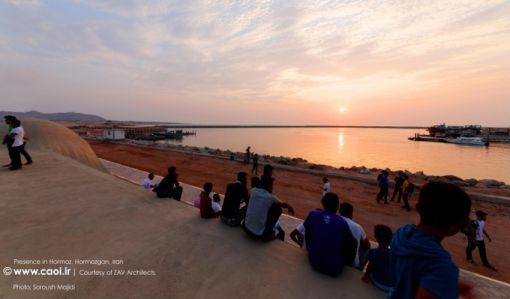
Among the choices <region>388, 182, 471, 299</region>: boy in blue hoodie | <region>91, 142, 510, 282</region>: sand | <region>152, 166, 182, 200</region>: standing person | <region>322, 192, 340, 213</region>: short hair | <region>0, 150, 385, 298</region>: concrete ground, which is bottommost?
<region>91, 142, 510, 282</region>: sand

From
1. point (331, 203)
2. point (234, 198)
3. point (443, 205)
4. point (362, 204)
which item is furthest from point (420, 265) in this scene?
point (362, 204)

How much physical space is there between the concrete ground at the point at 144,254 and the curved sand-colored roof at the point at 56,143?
23.6 ft

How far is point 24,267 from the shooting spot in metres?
3.56

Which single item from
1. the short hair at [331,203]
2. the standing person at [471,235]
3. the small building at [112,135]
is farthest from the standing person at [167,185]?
the small building at [112,135]

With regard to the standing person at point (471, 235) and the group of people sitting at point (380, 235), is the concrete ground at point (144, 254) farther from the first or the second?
the standing person at point (471, 235)

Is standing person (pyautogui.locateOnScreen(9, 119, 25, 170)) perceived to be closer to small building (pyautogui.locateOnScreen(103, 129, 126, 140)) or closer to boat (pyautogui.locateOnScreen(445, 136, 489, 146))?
small building (pyautogui.locateOnScreen(103, 129, 126, 140))

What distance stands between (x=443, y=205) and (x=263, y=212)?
297 cm

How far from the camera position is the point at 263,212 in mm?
4297

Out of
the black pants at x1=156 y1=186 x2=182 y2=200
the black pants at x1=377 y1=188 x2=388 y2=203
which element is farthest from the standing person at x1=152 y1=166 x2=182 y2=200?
the black pants at x1=377 y1=188 x2=388 y2=203

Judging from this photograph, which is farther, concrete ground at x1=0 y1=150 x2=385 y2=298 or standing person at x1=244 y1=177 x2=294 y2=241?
standing person at x1=244 y1=177 x2=294 y2=241

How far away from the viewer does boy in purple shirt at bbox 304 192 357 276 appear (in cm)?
330

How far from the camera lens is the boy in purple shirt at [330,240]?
3303 mm

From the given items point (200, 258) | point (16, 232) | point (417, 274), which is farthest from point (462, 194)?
point (16, 232)

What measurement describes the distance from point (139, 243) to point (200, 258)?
3.83 ft
